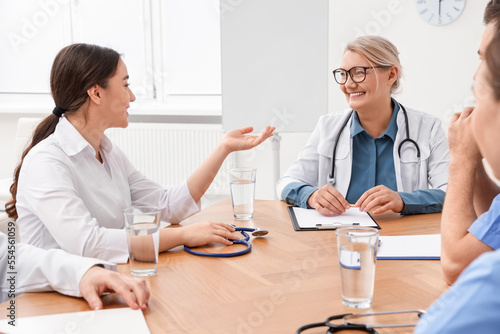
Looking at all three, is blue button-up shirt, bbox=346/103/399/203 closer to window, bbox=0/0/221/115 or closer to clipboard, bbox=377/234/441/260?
clipboard, bbox=377/234/441/260

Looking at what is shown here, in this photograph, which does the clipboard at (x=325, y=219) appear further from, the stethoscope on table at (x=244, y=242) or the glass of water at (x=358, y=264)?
the glass of water at (x=358, y=264)

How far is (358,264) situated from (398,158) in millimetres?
1245

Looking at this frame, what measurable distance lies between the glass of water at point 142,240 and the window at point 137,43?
10.2ft

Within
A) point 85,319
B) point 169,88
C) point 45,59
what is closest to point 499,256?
point 85,319

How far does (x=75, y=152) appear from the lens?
1678 mm

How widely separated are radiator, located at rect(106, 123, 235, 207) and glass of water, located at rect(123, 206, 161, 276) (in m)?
3.08

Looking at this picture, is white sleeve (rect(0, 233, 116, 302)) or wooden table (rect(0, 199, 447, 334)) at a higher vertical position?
white sleeve (rect(0, 233, 116, 302))

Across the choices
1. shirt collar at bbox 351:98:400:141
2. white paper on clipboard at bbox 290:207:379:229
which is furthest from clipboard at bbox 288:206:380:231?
shirt collar at bbox 351:98:400:141

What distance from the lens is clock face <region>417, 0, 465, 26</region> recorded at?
378cm

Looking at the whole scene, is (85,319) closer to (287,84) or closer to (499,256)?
(499,256)

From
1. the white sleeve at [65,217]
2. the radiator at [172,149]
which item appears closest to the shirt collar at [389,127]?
the white sleeve at [65,217]

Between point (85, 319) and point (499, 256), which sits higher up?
point (499, 256)

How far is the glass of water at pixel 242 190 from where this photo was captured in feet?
5.63

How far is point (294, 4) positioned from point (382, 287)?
7.27 feet
